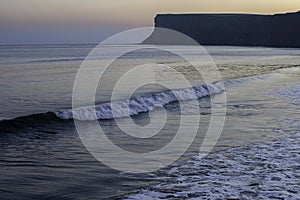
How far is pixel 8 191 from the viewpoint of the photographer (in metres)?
6.86

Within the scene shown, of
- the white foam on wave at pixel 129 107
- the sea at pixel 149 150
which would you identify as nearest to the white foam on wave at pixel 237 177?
the sea at pixel 149 150

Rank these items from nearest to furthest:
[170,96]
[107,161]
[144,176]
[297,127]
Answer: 1. [144,176]
2. [107,161]
3. [297,127]
4. [170,96]

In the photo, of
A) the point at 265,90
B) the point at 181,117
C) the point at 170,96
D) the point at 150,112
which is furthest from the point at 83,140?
the point at 265,90

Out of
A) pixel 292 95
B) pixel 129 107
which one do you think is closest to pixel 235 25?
pixel 292 95

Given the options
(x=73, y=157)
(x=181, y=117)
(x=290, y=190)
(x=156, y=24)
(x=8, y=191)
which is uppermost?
(x=156, y=24)

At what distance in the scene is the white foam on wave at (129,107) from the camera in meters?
15.2

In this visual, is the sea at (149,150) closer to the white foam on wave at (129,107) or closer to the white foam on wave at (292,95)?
the white foam on wave at (129,107)

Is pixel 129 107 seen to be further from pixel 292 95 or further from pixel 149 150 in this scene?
pixel 292 95

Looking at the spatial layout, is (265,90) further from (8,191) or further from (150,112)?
(8,191)

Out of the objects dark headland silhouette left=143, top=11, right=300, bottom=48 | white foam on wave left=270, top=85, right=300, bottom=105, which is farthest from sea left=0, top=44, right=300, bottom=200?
dark headland silhouette left=143, top=11, right=300, bottom=48

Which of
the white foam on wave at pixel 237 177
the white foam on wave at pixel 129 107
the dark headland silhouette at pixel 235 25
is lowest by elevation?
the white foam on wave at pixel 237 177

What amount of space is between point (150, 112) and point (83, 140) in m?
5.79

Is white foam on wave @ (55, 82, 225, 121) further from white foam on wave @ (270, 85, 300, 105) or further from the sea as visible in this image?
white foam on wave @ (270, 85, 300, 105)

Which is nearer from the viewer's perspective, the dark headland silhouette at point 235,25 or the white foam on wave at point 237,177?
the white foam on wave at point 237,177
